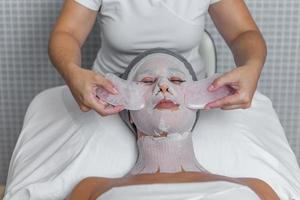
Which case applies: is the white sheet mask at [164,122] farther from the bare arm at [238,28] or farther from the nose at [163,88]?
the bare arm at [238,28]

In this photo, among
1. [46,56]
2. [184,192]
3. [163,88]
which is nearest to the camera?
[184,192]

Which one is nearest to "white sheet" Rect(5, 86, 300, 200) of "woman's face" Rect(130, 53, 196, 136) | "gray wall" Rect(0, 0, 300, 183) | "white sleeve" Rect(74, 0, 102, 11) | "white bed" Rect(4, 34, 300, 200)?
"white bed" Rect(4, 34, 300, 200)

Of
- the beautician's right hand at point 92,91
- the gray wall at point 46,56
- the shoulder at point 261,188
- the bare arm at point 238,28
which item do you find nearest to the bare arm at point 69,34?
the beautician's right hand at point 92,91

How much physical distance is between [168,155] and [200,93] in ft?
0.48

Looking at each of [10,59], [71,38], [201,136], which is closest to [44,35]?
[10,59]

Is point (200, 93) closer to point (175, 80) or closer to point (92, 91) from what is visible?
point (175, 80)

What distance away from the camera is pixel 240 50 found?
1.55 metres

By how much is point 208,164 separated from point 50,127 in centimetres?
40

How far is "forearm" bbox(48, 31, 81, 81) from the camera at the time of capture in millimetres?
1423

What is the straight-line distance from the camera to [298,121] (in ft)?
7.42

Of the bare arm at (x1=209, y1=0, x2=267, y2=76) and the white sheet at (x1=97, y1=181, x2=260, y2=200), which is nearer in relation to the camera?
the white sheet at (x1=97, y1=181, x2=260, y2=200)

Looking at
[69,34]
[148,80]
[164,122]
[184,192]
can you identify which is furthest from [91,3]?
[184,192]

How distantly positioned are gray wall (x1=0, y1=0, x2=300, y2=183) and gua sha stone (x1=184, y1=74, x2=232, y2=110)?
2.65 feet

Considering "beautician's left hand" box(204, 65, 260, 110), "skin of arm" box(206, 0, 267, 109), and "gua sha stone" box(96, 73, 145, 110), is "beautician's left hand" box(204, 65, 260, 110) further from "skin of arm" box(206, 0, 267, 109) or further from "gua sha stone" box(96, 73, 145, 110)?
"gua sha stone" box(96, 73, 145, 110)
